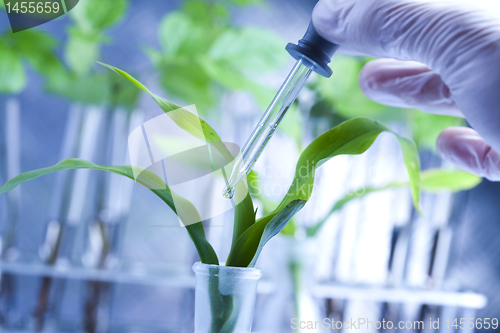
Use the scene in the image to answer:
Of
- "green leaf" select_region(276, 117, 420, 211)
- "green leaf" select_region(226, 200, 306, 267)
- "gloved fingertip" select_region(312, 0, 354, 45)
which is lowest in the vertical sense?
"green leaf" select_region(226, 200, 306, 267)

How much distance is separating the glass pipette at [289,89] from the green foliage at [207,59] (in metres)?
0.17

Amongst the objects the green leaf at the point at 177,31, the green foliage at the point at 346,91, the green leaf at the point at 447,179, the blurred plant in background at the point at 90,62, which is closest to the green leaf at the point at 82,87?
the blurred plant in background at the point at 90,62

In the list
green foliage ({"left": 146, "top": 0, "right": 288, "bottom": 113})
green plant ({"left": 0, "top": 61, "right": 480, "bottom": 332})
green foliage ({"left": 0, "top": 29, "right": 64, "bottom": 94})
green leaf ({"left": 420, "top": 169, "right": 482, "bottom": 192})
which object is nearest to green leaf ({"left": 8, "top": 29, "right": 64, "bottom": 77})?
green foliage ({"left": 0, "top": 29, "right": 64, "bottom": 94})

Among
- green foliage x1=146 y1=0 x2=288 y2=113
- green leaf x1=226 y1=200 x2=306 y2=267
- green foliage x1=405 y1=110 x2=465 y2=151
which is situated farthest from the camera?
green foliage x1=405 y1=110 x2=465 y2=151

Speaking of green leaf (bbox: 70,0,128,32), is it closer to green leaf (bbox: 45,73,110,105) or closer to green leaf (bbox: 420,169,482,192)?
green leaf (bbox: 45,73,110,105)

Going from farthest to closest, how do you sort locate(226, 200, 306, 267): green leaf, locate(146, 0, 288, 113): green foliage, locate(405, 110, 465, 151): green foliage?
locate(405, 110, 465, 151): green foliage, locate(146, 0, 288, 113): green foliage, locate(226, 200, 306, 267): green leaf

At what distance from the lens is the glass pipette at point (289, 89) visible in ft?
0.67

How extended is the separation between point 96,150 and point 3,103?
0.64ft

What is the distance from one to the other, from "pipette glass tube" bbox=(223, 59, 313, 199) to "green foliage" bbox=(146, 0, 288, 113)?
165 mm

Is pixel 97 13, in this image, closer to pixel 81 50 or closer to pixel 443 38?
pixel 81 50

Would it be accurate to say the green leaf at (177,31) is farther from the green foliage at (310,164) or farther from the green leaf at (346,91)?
the green foliage at (310,164)

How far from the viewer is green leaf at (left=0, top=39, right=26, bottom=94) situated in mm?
462

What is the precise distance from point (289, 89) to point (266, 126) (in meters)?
0.03

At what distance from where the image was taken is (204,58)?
42 centimetres
